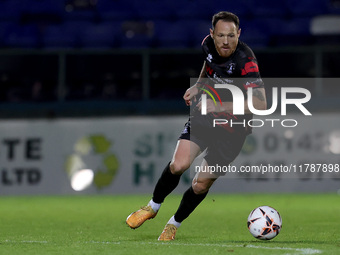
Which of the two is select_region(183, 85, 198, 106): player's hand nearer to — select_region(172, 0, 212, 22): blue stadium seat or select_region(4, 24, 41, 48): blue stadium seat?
select_region(4, 24, 41, 48): blue stadium seat

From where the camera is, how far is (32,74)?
12820mm

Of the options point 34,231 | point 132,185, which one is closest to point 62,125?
point 132,185

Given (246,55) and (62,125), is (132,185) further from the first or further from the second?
(246,55)

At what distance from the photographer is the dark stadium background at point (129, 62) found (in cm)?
1259

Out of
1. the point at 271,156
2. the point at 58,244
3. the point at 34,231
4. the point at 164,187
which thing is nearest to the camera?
the point at 58,244

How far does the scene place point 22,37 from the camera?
547 inches

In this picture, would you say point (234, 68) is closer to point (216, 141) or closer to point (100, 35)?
point (216, 141)

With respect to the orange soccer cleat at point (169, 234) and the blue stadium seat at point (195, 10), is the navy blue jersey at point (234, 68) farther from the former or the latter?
the blue stadium seat at point (195, 10)

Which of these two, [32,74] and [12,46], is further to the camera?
[12,46]

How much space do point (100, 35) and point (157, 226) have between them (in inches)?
258

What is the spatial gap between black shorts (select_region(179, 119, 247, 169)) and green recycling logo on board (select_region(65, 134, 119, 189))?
20.0ft

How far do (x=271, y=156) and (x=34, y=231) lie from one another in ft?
18.7

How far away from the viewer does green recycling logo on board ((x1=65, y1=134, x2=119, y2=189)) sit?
12250 millimetres

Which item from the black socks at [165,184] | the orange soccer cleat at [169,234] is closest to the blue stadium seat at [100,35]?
the black socks at [165,184]
